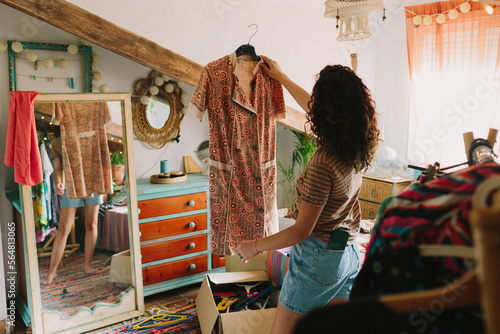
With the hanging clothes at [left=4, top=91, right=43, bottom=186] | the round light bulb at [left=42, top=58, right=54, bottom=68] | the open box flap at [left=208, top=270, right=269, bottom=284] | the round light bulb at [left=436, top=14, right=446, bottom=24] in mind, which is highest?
the round light bulb at [left=436, top=14, right=446, bottom=24]

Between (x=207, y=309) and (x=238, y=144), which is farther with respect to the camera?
(x=207, y=309)

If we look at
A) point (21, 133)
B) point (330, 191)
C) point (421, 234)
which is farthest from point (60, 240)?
point (421, 234)

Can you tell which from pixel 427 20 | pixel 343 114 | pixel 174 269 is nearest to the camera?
pixel 343 114

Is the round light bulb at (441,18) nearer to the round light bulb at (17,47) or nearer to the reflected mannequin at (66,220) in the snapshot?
the reflected mannequin at (66,220)

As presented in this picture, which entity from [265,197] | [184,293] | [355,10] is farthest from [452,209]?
[184,293]

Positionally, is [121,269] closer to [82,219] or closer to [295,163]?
[82,219]

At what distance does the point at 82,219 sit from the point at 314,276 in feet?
5.53

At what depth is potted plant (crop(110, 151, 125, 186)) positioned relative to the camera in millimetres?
2625

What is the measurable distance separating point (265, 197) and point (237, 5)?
1.73 metres

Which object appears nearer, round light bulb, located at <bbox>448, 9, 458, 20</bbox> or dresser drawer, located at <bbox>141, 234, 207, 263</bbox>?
dresser drawer, located at <bbox>141, 234, 207, 263</bbox>

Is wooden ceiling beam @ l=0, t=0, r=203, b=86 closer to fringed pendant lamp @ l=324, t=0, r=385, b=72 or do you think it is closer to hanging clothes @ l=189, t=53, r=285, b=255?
hanging clothes @ l=189, t=53, r=285, b=255

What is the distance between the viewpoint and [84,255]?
2562 millimetres

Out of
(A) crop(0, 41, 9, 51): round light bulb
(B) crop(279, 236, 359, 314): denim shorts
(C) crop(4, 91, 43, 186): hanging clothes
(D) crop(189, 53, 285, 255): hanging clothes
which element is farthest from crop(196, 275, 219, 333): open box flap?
(A) crop(0, 41, 9, 51): round light bulb

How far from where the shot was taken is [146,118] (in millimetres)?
3186
